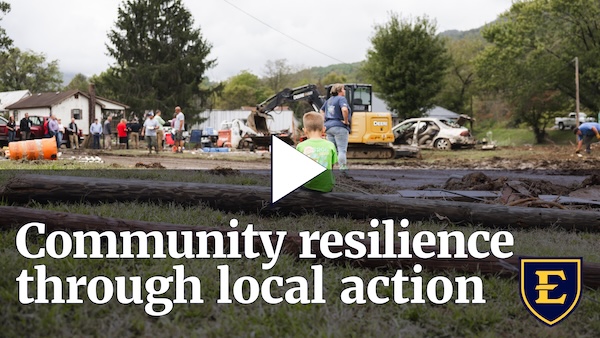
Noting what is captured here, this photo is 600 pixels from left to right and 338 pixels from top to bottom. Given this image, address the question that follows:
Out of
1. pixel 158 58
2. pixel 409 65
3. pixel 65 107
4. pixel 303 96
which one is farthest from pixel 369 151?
pixel 65 107

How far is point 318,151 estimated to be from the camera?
287 inches

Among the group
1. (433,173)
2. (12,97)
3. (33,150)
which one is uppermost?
(12,97)

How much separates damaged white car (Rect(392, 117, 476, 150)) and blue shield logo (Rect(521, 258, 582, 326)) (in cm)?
2753

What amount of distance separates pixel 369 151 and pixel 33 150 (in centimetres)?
1234

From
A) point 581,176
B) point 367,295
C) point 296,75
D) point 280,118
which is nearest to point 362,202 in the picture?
point 367,295

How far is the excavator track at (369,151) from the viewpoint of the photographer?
2344 centimetres

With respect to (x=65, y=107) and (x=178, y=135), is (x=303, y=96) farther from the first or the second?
(x=65, y=107)

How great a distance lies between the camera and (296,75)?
372 feet

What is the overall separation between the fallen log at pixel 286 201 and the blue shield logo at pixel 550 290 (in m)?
2.94

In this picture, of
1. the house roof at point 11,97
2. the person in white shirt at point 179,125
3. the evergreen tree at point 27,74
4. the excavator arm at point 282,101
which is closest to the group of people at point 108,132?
the person in white shirt at point 179,125

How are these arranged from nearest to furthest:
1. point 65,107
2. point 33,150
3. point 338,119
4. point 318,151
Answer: point 318,151
point 338,119
point 33,150
point 65,107

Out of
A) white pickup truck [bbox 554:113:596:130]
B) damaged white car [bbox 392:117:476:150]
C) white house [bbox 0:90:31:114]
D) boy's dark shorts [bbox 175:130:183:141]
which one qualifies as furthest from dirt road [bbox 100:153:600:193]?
white house [bbox 0:90:31:114]

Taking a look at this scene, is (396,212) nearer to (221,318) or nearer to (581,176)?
(221,318)

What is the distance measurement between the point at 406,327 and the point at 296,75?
111 metres
